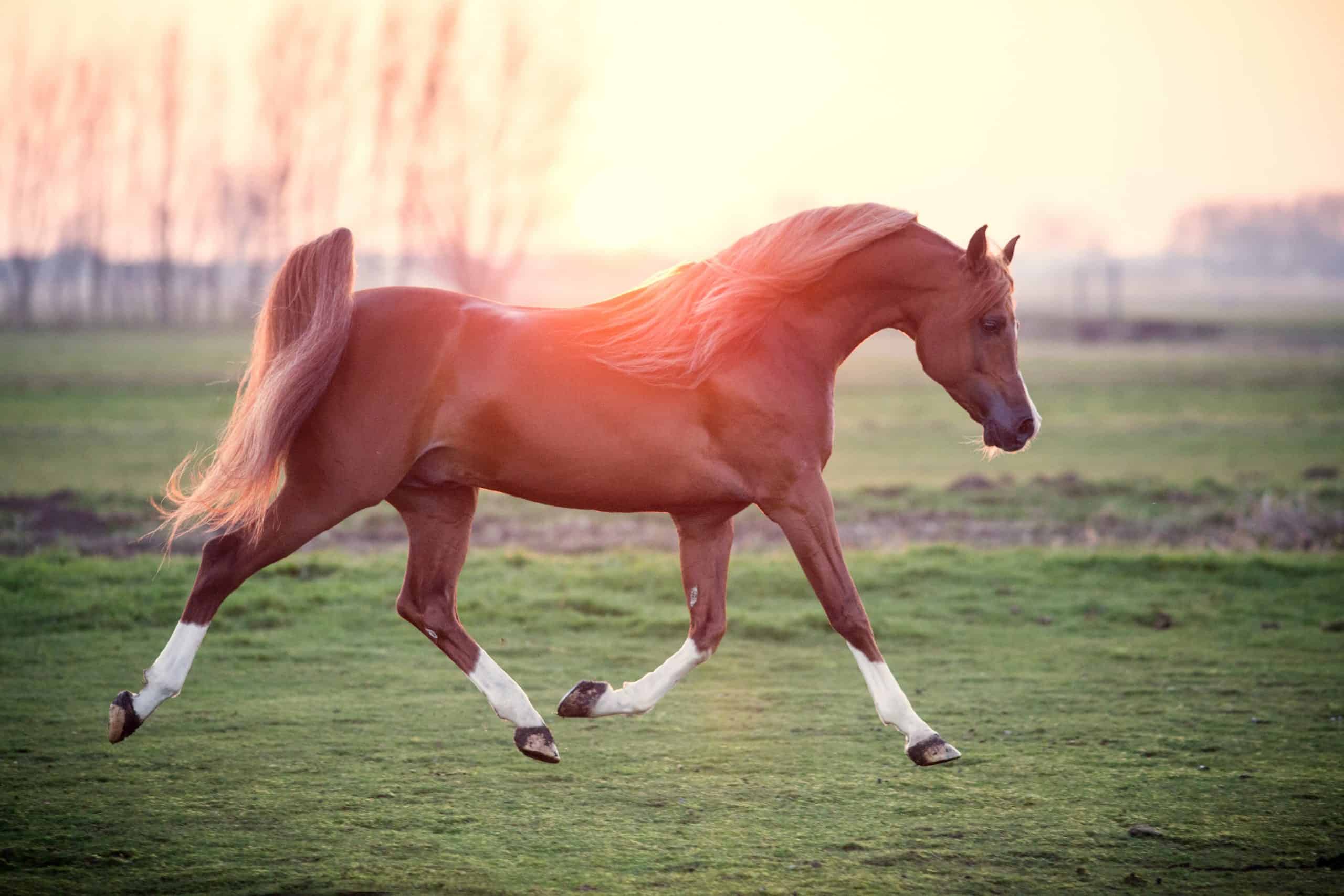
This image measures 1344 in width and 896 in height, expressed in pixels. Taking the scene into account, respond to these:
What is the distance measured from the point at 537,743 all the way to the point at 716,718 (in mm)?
1645

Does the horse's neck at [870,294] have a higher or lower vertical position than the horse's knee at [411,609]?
higher

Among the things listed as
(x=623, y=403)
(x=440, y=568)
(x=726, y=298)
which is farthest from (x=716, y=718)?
(x=726, y=298)

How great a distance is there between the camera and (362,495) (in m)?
4.78

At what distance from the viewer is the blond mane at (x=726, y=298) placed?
473 centimetres

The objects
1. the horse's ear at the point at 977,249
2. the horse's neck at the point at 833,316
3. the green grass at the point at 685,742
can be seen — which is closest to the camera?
the green grass at the point at 685,742

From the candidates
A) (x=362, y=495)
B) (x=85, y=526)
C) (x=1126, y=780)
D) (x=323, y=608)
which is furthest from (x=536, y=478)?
(x=85, y=526)

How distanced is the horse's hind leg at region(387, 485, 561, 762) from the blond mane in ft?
2.87

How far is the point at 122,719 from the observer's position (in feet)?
15.3

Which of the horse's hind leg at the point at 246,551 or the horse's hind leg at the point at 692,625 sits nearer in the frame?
the horse's hind leg at the point at 246,551

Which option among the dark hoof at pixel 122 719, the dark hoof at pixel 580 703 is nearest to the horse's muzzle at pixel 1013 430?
the dark hoof at pixel 580 703

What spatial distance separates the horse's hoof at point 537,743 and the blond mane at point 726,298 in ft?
4.41

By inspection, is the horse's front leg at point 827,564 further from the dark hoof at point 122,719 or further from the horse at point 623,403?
the dark hoof at point 122,719

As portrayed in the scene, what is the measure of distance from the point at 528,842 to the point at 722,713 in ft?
6.74

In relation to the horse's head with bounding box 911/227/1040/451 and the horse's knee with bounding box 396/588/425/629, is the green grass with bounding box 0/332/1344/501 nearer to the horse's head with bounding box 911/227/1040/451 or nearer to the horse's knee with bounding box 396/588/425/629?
the horse's knee with bounding box 396/588/425/629
